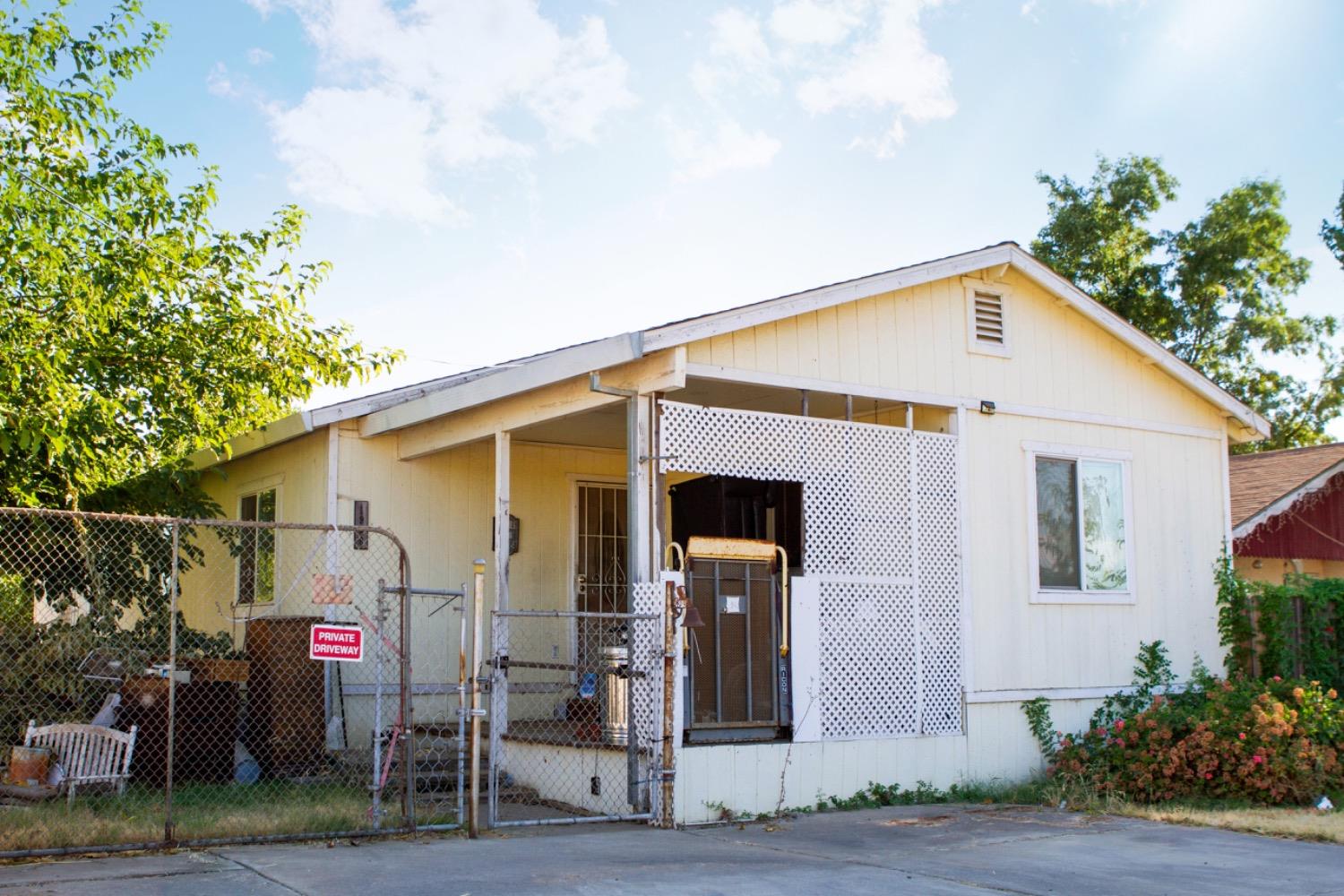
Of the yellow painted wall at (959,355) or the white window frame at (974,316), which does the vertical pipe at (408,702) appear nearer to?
the yellow painted wall at (959,355)

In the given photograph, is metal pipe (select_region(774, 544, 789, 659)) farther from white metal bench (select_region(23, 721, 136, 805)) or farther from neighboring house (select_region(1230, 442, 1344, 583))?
neighboring house (select_region(1230, 442, 1344, 583))

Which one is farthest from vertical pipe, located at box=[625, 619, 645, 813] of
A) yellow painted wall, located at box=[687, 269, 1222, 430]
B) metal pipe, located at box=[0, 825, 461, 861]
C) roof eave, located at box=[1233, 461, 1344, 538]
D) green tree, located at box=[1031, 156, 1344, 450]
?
green tree, located at box=[1031, 156, 1344, 450]

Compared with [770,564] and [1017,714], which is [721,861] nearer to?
[770,564]

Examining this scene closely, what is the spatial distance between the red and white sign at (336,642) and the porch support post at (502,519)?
2659 millimetres

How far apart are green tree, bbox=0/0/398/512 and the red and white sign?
335cm

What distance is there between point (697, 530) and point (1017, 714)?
3225 mm

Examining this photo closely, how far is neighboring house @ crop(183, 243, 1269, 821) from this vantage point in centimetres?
940

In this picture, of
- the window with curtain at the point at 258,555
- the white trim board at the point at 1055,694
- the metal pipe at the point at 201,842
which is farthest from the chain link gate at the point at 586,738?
the window with curtain at the point at 258,555

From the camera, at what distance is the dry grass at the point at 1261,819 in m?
8.47

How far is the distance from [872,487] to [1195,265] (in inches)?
689

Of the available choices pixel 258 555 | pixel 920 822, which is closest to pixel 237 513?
pixel 258 555

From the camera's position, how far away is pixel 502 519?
10719mm

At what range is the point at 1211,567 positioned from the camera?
1223cm

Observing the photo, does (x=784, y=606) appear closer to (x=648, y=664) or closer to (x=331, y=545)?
(x=648, y=664)
